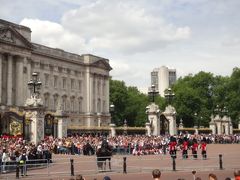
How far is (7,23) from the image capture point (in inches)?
3199

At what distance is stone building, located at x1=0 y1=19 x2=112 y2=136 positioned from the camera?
82.3 metres

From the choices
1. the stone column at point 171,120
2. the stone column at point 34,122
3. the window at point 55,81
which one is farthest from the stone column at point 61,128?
the window at point 55,81

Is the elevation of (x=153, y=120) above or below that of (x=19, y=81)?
below

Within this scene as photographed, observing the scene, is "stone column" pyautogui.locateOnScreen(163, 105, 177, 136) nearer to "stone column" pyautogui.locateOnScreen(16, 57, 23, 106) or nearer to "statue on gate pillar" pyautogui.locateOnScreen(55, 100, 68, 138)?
"statue on gate pillar" pyautogui.locateOnScreen(55, 100, 68, 138)

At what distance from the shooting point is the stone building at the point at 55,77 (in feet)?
270

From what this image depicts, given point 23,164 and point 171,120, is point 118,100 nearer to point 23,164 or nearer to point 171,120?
point 171,120

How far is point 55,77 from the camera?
9881 cm

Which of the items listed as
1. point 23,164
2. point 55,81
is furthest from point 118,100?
point 23,164

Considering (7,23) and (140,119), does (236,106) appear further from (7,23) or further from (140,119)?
(7,23)

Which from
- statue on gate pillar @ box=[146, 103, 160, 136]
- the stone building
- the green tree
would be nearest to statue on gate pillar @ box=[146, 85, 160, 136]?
statue on gate pillar @ box=[146, 103, 160, 136]

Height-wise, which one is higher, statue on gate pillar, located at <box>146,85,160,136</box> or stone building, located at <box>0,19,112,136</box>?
stone building, located at <box>0,19,112,136</box>

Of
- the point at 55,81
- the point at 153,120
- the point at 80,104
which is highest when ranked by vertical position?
the point at 55,81

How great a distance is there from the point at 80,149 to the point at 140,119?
79.6m

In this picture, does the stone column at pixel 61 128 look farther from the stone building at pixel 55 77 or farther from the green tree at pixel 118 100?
the green tree at pixel 118 100
